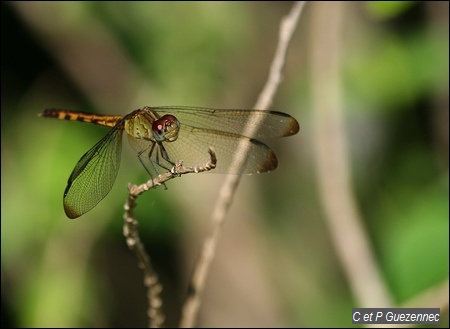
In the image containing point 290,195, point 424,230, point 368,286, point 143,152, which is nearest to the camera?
point 143,152

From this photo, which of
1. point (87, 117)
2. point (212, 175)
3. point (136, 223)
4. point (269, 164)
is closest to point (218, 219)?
point (269, 164)

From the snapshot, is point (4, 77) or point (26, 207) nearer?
point (26, 207)

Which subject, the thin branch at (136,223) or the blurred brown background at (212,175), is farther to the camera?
the blurred brown background at (212,175)

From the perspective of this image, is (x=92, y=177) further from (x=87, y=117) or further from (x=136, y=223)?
(x=87, y=117)

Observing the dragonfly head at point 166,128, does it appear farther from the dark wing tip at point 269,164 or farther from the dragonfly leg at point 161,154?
the dark wing tip at point 269,164

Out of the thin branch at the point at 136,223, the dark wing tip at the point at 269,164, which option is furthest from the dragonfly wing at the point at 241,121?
the thin branch at the point at 136,223

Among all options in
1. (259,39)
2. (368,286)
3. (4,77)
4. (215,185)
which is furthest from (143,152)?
(259,39)

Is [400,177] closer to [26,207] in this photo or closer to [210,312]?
[210,312]
